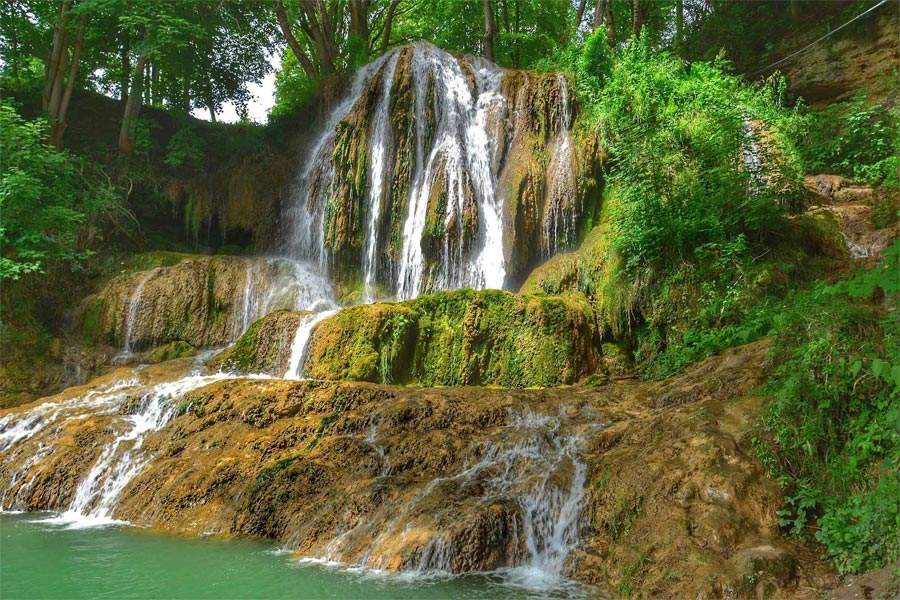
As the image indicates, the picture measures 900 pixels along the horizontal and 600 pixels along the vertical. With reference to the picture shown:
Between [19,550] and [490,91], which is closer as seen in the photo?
[19,550]

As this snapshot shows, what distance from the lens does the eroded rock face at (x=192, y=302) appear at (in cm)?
1240

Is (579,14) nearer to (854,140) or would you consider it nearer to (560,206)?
(854,140)

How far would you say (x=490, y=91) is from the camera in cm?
1401

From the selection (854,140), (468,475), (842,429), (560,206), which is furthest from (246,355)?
(854,140)

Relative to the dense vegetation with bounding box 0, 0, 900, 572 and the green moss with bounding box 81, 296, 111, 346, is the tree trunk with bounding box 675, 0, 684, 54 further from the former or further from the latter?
the green moss with bounding box 81, 296, 111, 346

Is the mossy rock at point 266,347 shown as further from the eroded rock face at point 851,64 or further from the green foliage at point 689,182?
the eroded rock face at point 851,64

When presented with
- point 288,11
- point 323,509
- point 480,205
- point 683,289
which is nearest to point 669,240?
point 683,289

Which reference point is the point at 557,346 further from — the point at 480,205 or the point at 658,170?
the point at 480,205

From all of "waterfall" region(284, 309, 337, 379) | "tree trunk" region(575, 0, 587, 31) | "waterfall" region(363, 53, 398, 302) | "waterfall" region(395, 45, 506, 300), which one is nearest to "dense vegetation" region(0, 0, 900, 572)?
"tree trunk" region(575, 0, 587, 31)

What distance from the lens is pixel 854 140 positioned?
1175cm

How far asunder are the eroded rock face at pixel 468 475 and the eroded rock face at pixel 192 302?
383 cm

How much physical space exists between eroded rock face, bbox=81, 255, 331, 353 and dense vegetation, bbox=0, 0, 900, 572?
1.01 metres

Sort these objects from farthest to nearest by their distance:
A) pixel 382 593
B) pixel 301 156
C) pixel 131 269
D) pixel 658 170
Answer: pixel 301 156 < pixel 131 269 < pixel 658 170 < pixel 382 593

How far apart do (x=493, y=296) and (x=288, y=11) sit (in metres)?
13.5
